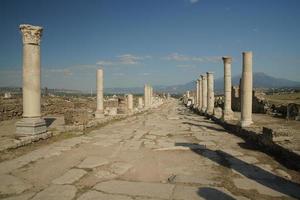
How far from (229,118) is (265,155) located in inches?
300

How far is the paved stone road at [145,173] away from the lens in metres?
4.86

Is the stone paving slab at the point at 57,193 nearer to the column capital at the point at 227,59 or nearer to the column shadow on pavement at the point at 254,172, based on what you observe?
the column shadow on pavement at the point at 254,172

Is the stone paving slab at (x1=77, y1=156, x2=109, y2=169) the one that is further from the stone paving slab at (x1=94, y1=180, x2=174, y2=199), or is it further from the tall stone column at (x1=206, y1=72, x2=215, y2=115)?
the tall stone column at (x1=206, y1=72, x2=215, y2=115)

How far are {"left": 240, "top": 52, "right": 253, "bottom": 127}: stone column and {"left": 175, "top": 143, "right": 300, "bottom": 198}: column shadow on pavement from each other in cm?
420

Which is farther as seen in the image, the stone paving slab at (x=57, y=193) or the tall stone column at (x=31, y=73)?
the tall stone column at (x=31, y=73)

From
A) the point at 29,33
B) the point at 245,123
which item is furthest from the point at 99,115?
the point at 245,123

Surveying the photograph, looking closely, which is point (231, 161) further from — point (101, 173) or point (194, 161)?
point (101, 173)

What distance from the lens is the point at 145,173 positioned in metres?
6.06

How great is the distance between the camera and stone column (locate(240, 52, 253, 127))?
39.5ft

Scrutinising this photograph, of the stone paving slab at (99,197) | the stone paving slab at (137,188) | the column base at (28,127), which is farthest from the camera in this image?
the column base at (28,127)

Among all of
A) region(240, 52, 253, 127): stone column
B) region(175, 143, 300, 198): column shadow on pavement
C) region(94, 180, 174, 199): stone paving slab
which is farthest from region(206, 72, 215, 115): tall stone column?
region(94, 180, 174, 199): stone paving slab

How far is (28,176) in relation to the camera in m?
5.75

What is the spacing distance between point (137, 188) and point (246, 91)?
844cm

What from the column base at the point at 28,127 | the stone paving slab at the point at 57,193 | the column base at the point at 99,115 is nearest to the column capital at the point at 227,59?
the column base at the point at 99,115
